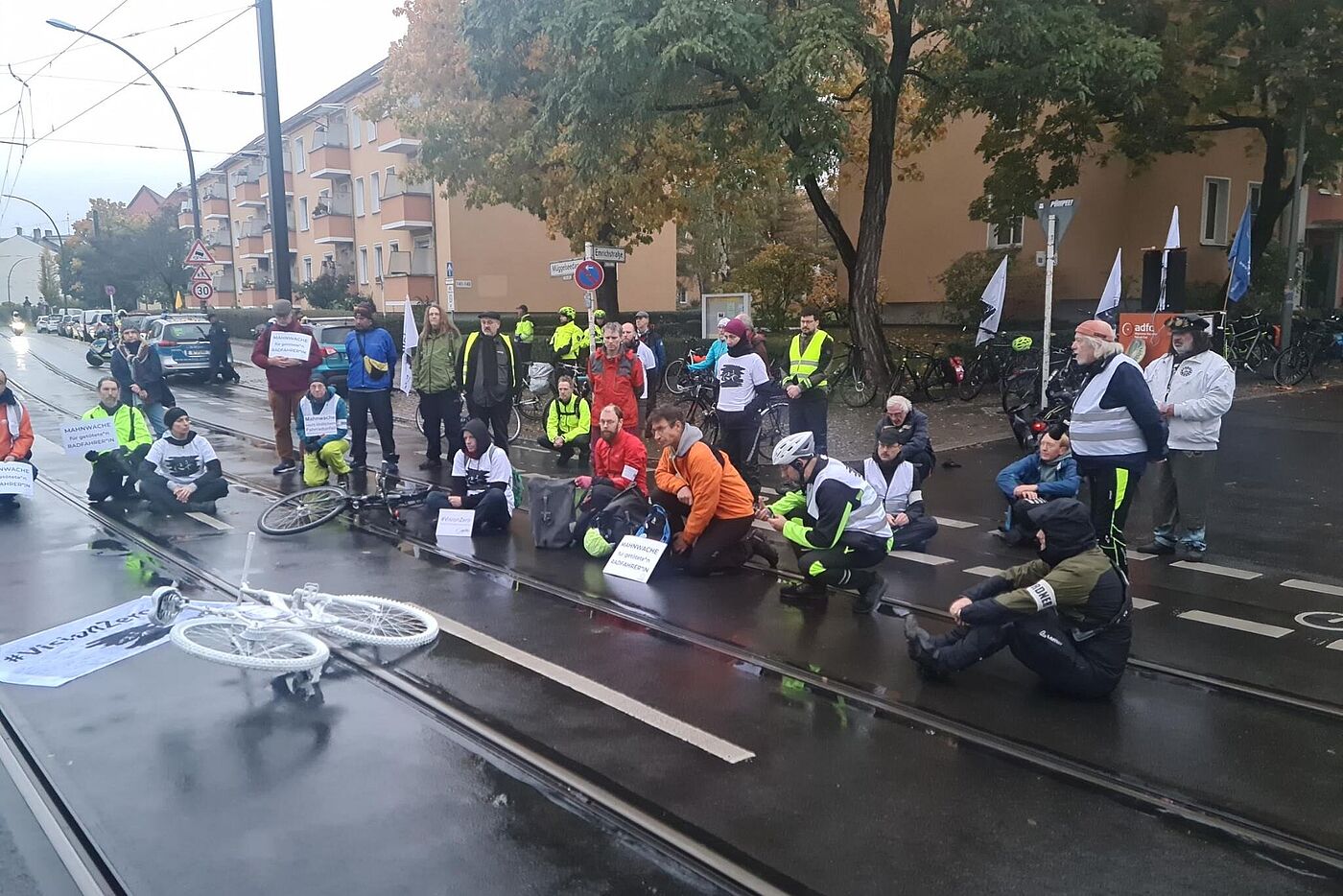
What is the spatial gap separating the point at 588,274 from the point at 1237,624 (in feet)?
36.4

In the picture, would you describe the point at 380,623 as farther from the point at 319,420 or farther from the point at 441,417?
the point at 441,417

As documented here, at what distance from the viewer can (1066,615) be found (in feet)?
17.6

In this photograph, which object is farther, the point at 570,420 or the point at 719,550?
the point at 570,420

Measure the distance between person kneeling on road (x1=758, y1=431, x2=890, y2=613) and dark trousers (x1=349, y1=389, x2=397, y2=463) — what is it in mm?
6460

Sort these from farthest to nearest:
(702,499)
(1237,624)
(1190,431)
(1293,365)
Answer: (1293,365)
(1190,431)
(702,499)
(1237,624)

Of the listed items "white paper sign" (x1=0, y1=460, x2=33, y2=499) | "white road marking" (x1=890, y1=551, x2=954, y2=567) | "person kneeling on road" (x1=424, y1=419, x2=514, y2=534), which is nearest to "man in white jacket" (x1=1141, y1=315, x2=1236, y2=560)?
"white road marking" (x1=890, y1=551, x2=954, y2=567)

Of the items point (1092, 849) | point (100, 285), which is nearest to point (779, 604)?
point (1092, 849)

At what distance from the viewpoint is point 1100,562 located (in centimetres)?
530

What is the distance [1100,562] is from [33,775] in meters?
5.13

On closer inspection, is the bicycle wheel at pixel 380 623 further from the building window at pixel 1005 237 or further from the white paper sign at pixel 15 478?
the building window at pixel 1005 237

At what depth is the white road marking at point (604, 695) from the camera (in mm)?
4832

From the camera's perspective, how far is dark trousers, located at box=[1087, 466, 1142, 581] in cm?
690

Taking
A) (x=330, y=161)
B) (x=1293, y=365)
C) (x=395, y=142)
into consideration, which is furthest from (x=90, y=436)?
(x=330, y=161)

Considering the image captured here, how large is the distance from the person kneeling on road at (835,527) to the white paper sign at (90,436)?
736 cm
